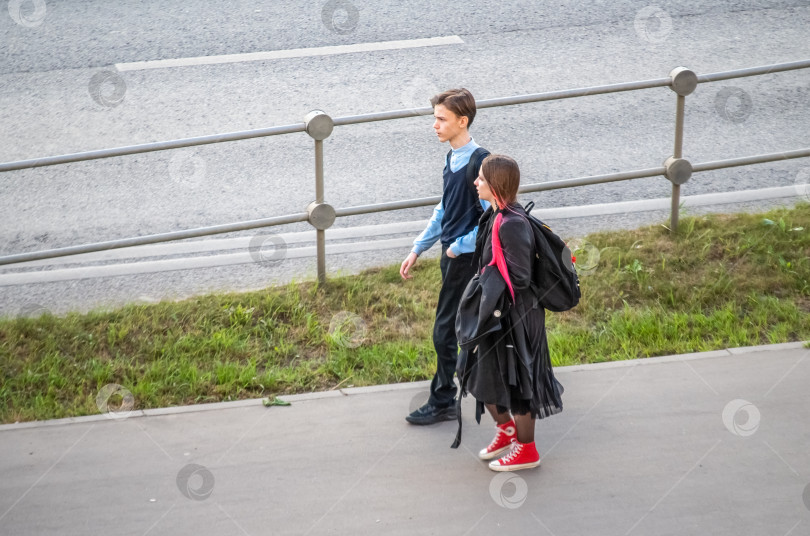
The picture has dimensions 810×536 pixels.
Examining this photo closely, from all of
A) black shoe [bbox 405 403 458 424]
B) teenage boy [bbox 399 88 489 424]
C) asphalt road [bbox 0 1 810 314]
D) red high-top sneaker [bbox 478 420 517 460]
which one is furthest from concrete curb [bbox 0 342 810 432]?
asphalt road [bbox 0 1 810 314]

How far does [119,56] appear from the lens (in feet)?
32.2

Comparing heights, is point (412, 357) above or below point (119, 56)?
below

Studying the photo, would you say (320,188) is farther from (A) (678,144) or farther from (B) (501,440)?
(A) (678,144)

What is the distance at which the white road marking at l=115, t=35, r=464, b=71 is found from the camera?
9.59 meters

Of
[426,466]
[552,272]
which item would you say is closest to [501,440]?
[426,466]

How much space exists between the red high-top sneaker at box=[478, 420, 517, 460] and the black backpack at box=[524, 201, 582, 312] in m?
0.65

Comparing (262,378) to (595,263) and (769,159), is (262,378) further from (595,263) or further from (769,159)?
(769,159)

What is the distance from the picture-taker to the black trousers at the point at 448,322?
451 cm

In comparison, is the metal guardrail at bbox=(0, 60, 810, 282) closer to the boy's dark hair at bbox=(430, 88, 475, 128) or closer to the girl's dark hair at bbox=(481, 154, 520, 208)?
the boy's dark hair at bbox=(430, 88, 475, 128)

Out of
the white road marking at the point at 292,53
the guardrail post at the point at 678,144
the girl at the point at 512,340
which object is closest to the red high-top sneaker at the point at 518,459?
the girl at the point at 512,340

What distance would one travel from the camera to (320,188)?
5.81 m

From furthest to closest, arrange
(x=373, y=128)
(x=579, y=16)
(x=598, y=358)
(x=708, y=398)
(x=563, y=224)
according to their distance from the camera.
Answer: (x=579, y=16) → (x=373, y=128) → (x=563, y=224) → (x=598, y=358) → (x=708, y=398)

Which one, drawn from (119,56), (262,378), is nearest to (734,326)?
(262,378)

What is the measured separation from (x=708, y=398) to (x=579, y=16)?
6613mm
